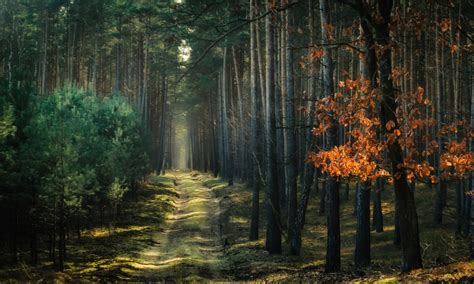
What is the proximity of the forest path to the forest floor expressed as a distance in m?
0.04

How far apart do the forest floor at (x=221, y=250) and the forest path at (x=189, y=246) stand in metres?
0.04

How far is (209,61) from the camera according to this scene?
141 ft

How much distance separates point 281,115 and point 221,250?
6.94m

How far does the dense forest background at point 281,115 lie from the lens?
29.8 feet

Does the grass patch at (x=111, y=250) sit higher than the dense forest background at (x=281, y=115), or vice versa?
the dense forest background at (x=281, y=115)

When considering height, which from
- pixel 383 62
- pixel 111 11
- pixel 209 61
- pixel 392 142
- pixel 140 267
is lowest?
pixel 140 267

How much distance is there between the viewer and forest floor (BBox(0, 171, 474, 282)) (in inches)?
578

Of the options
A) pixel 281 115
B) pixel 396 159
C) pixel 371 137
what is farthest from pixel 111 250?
pixel 396 159

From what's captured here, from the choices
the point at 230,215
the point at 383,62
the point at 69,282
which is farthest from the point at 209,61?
the point at 383,62

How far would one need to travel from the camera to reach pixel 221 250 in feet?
72.8

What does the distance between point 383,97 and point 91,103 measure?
87.9 feet

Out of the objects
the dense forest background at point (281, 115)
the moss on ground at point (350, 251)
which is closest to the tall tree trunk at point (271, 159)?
the dense forest background at point (281, 115)

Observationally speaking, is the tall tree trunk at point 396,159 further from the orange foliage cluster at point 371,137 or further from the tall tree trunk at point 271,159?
the tall tree trunk at point 271,159

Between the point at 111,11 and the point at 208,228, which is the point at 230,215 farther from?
the point at 111,11
